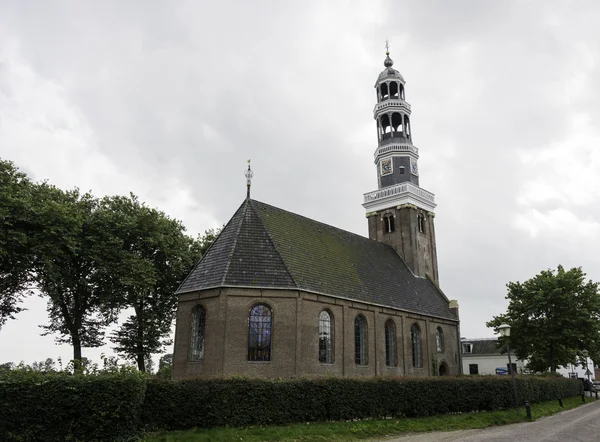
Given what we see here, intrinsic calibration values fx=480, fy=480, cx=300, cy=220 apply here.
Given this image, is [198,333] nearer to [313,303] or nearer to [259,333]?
[259,333]

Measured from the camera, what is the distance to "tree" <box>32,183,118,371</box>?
2869 centimetres

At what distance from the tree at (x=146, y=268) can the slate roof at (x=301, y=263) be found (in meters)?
5.38

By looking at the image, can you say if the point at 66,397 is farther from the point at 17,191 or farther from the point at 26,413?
the point at 17,191

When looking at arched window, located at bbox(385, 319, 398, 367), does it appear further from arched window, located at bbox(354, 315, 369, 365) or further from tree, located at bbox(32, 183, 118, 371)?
tree, located at bbox(32, 183, 118, 371)

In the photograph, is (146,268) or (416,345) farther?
(416,345)

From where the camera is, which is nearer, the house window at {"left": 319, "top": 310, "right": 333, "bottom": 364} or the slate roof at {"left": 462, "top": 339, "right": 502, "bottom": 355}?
the house window at {"left": 319, "top": 310, "right": 333, "bottom": 364}

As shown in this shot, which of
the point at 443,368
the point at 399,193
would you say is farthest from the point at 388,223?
the point at 443,368

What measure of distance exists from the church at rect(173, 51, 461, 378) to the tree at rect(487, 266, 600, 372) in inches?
218

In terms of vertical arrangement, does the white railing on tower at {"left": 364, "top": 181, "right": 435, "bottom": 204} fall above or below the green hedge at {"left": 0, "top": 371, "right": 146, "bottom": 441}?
above

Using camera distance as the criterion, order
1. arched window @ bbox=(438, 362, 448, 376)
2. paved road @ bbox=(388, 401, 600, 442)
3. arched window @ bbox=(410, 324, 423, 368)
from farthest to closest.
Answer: arched window @ bbox=(438, 362, 448, 376) → arched window @ bbox=(410, 324, 423, 368) → paved road @ bbox=(388, 401, 600, 442)

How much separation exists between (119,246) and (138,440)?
747 inches

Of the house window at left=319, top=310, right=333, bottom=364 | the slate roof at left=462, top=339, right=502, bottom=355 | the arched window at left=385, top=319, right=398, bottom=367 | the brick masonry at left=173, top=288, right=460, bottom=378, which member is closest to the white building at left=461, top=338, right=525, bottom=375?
the slate roof at left=462, top=339, right=502, bottom=355

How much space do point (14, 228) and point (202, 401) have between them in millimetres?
17201

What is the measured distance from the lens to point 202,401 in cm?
1855
